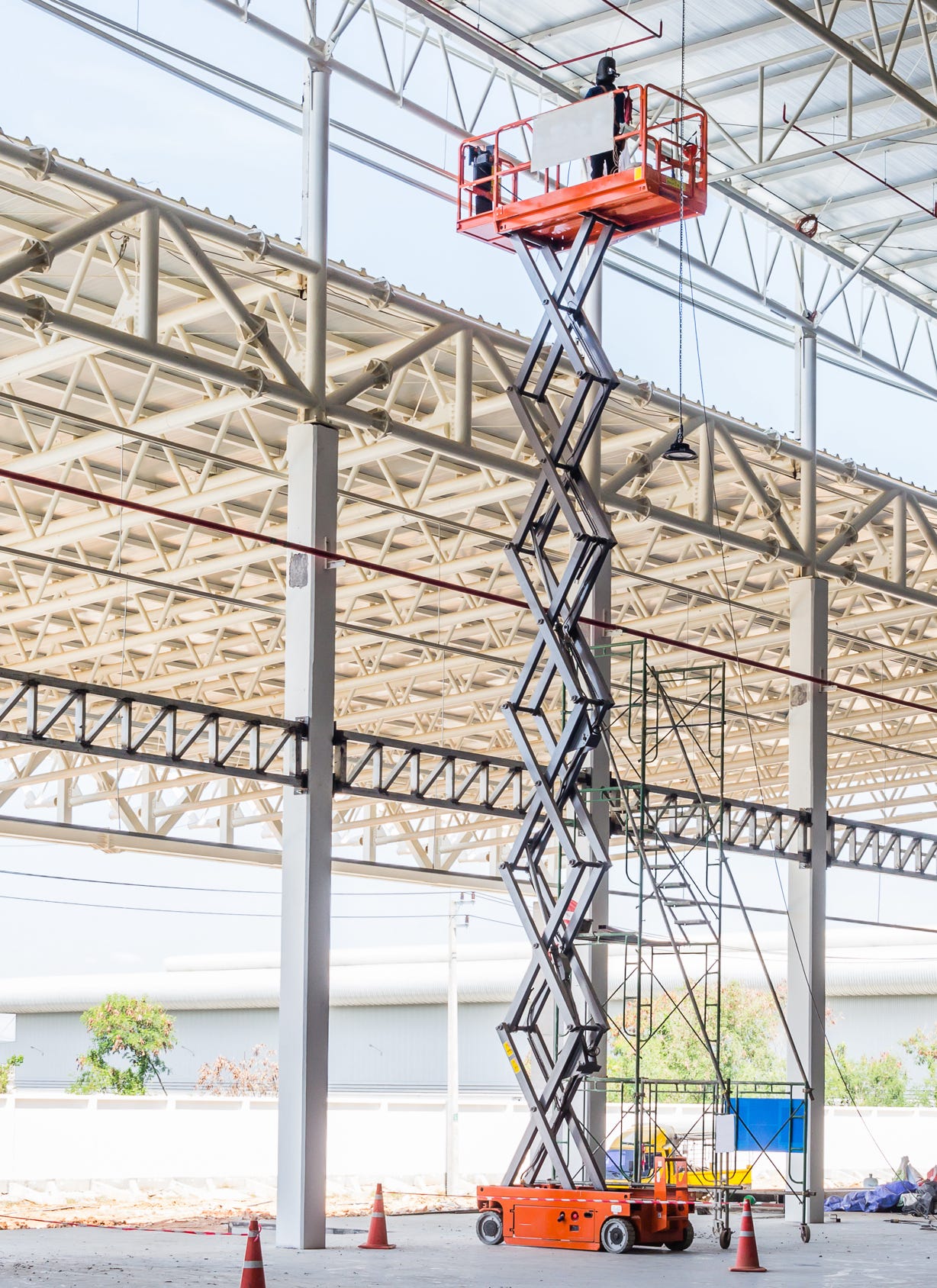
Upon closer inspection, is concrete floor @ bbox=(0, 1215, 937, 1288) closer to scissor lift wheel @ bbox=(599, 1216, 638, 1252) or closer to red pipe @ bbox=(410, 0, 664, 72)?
scissor lift wheel @ bbox=(599, 1216, 638, 1252)

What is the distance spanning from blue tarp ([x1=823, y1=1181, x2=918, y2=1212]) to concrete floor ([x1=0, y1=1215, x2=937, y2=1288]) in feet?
24.2

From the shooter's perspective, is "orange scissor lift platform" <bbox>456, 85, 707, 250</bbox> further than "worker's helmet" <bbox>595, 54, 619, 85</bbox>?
No

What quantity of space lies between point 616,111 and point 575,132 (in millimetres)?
572

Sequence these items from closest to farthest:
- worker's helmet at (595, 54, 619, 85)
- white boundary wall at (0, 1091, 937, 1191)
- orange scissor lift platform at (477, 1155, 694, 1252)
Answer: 1. orange scissor lift platform at (477, 1155, 694, 1252)
2. worker's helmet at (595, 54, 619, 85)
3. white boundary wall at (0, 1091, 937, 1191)

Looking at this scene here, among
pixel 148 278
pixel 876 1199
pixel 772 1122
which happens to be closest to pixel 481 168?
pixel 148 278

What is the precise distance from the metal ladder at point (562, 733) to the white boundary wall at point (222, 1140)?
2334cm

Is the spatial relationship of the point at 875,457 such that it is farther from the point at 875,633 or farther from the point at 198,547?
the point at 198,547

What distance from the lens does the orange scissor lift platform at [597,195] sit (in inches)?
793

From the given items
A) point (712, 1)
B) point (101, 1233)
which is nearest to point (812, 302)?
point (712, 1)

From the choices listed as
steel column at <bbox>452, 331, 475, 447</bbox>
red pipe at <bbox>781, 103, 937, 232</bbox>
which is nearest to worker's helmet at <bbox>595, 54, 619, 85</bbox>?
steel column at <bbox>452, 331, 475, 447</bbox>

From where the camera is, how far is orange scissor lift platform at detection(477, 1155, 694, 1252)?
62.3 feet

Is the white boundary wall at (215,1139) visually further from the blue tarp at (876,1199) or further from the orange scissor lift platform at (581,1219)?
the orange scissor lift platform at (581,1219)

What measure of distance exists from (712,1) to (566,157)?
28.3 feet

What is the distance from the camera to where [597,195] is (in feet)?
66.7
